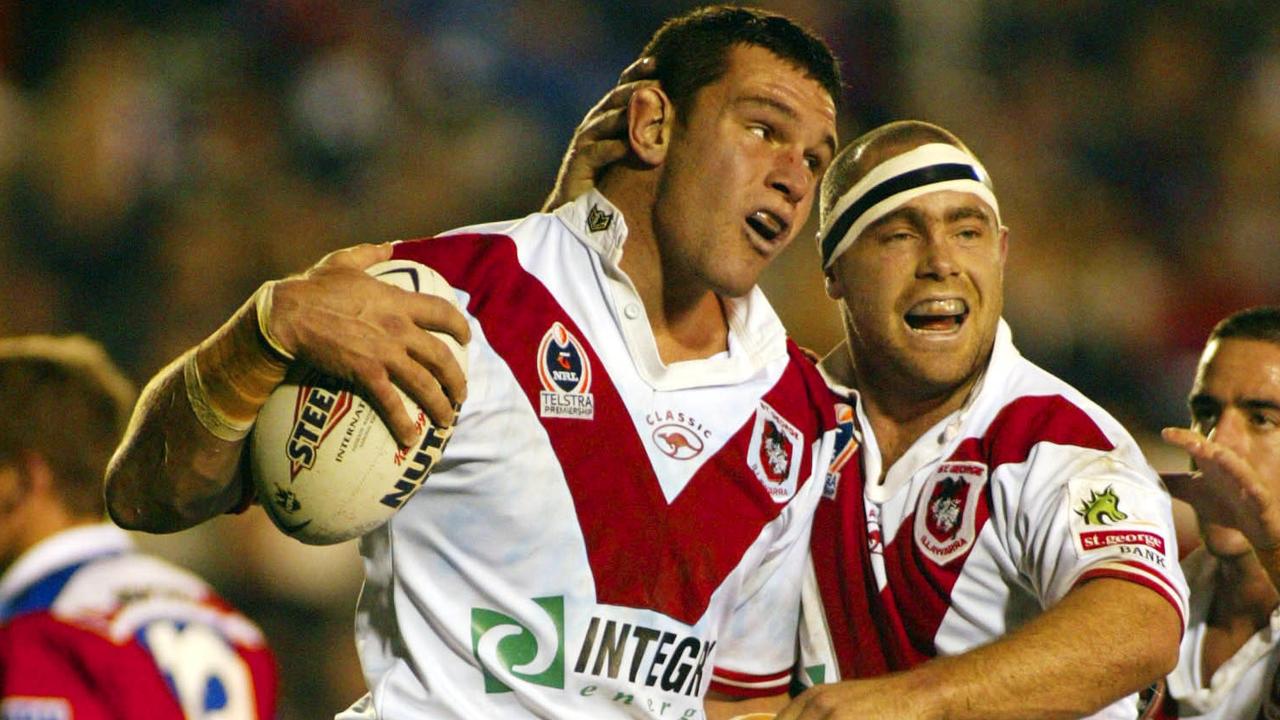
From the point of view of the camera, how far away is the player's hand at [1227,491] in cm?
317

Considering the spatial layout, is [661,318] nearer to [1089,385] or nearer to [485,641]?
[485,641]

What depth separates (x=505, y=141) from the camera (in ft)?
26.0

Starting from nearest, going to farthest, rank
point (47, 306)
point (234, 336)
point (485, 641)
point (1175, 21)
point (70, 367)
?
point (234, 336) < point (485, 641) < point (70, 367) < point (47, 306) < point (1175, 21)

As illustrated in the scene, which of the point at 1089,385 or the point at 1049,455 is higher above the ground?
the point at 1089,385

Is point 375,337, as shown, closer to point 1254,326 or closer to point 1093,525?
point 1093,525

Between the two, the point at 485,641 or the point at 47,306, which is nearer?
the point at 485,641

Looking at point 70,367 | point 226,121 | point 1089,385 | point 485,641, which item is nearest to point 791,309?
point 1089,385

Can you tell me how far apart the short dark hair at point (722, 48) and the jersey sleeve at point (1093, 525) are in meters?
0.95

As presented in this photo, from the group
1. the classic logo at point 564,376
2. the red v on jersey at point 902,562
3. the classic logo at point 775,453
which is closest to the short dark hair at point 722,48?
the classic logo at point 564,376

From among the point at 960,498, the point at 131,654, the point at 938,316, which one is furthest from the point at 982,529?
the point at 131,654

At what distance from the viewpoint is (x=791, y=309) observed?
7230 millimetres

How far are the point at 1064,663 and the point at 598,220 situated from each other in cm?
129

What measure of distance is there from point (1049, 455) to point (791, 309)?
13.3 feet

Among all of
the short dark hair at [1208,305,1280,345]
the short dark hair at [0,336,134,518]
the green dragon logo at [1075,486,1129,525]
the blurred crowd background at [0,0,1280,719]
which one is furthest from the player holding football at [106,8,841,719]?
the blurred crowd background at [0,0,1280,719]
